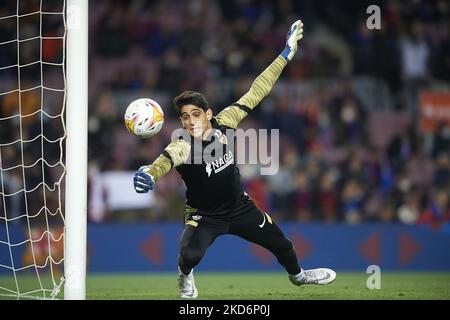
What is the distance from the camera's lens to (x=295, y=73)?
1861cm

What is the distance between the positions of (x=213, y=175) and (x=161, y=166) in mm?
686

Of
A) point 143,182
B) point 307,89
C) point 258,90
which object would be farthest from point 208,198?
point 307,89

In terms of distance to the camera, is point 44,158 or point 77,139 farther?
point 44,158

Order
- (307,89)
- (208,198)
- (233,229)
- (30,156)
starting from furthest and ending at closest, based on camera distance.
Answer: (307,89), (30,156), (233,229), (208,198)

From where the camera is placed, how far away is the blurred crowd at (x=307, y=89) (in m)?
16.3

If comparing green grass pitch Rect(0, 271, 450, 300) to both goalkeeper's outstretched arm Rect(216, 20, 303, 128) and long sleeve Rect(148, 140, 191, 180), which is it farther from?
goalkeeper's outstretched arm Rect(216, 20, 303, 128)

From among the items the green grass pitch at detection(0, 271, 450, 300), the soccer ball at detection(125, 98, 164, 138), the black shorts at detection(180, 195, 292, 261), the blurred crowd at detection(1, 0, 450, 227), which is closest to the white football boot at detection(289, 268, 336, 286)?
the green grass pitch at detection(0, 271, 450, 300)

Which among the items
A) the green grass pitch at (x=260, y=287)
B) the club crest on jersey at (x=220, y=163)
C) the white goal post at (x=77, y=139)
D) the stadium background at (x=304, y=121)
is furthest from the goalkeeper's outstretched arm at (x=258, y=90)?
the stadium background at (x=304, y=121)

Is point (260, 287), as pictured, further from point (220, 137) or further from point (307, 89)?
point (307, 89)

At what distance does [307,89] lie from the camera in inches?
725

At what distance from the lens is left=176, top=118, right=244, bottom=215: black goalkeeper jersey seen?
28.5 ft

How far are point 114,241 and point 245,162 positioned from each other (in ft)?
9.23

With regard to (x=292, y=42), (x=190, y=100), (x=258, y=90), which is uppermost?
(x=292, y=42)

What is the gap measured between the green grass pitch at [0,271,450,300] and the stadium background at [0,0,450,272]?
88cm
